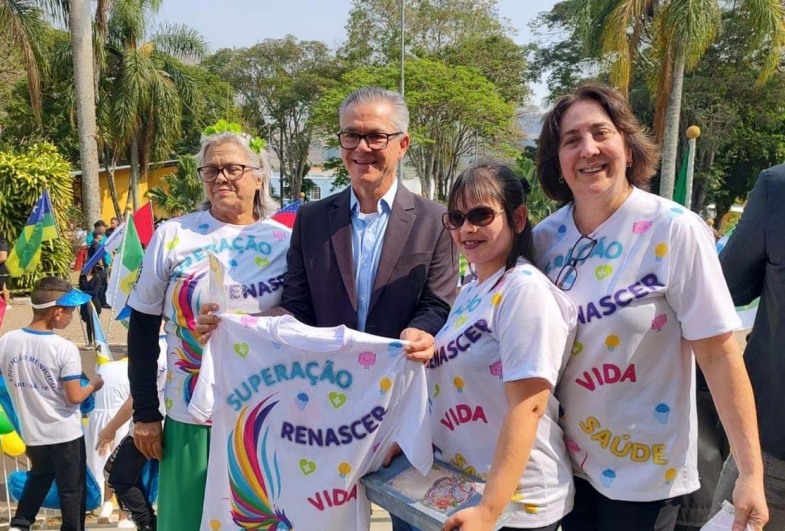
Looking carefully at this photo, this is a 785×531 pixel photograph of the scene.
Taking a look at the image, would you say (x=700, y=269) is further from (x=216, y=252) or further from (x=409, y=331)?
(x=216, y=252)

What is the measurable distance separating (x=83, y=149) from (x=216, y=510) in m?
12.6

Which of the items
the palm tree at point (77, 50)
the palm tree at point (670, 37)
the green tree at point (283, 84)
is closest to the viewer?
the palm tree at point (77, 50)

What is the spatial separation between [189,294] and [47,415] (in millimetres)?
2024

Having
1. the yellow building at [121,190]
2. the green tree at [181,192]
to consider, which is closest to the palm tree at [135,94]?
the green tree at [181,192]

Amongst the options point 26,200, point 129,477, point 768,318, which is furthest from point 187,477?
point 26,200

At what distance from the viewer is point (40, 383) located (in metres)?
4.03

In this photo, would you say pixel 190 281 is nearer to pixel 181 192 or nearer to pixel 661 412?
pixel 661 412

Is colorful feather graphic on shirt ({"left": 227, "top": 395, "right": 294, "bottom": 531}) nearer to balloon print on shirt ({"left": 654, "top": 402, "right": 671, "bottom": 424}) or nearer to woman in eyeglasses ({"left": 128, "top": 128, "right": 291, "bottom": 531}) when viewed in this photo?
woman in eyeglasses ({"left": 128, "top": 128, "right": 291, "bottom": 531})

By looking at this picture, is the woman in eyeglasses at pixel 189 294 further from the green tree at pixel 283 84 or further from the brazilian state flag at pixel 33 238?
the green tree at pixel 283 84

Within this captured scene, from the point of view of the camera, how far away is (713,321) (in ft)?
5.68

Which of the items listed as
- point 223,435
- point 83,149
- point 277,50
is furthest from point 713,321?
point 277,50

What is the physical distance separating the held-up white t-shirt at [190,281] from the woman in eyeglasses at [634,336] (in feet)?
3.93

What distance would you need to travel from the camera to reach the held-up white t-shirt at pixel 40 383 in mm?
3961

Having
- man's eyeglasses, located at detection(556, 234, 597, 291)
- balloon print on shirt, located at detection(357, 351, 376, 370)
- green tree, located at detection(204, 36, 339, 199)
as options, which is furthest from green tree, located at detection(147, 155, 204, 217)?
man's eyeglasses, located at detection(556, 234, 597, 291)
